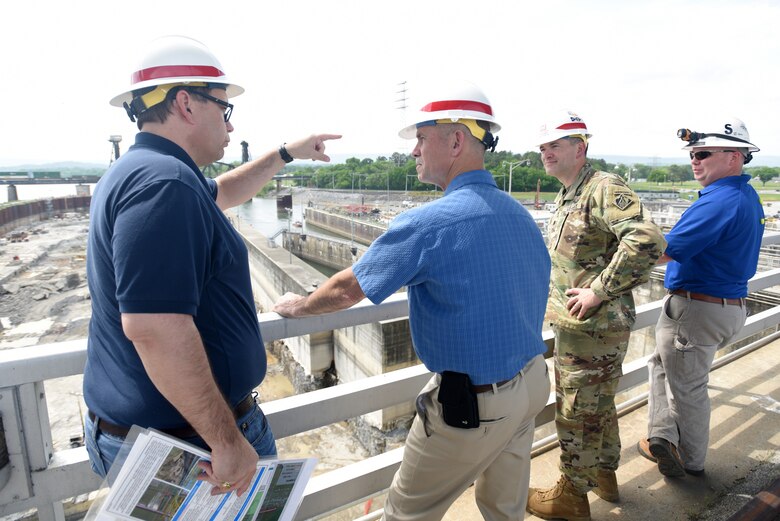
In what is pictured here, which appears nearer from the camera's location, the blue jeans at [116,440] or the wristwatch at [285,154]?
the blue jeans at [116,440]

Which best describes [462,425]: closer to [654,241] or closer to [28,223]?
[654,241]

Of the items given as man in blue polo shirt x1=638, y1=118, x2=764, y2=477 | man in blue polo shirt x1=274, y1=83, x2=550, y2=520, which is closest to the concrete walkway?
man in blue polo shirt x1=638, y1=118, x2=764, y2=477

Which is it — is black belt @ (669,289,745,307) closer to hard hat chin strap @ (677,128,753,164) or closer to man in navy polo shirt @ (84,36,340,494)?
hard hat chin strap @ (677,128,753,164)

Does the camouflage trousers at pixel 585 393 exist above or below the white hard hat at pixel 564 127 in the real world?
below

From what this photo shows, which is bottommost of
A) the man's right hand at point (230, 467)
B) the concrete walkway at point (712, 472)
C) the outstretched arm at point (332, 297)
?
the concrete walkway at point (712, 472)

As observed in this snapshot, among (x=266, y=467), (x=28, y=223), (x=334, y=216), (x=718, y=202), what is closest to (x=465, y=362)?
(x=266, y=467)

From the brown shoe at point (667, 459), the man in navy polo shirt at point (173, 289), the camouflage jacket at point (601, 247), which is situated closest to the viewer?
the man in navy polo shirt at point (173, 289)

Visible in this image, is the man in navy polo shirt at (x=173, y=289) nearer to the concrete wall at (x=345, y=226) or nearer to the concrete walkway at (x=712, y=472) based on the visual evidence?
the concrete walkway at (x=712, y=472)

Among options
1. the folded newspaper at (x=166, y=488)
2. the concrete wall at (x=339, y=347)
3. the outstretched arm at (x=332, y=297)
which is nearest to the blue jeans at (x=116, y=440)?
the folded newspaper at (x=166, y=488)

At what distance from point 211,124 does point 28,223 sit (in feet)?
347

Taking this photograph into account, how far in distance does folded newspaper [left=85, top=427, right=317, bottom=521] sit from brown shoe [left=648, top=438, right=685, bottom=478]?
2675 mm

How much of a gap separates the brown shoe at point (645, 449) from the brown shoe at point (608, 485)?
54cm

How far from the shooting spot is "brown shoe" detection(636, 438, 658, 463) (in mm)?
3246

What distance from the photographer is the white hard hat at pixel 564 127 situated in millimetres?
2760
